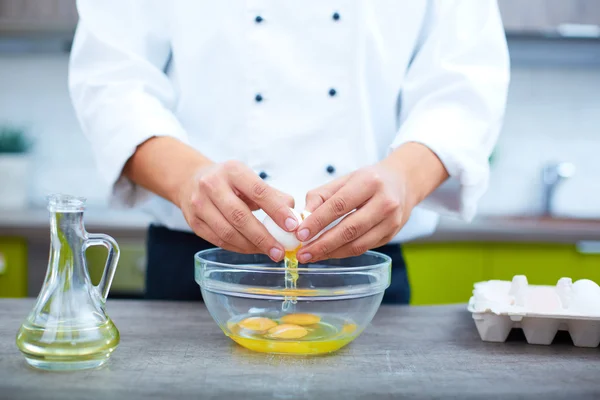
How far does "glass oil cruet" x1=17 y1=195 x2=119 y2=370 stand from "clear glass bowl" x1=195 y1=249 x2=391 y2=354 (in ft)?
0.41

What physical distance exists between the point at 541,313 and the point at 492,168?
1.89 m

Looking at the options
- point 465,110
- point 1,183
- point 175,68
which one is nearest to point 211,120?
point 175,68

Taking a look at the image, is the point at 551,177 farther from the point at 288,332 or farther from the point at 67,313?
the point at 67,313

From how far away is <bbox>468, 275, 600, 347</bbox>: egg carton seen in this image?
0.76 meters

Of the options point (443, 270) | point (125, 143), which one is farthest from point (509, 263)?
point (125, 143)

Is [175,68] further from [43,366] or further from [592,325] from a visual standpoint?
[592,325]

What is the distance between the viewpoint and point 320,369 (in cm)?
67

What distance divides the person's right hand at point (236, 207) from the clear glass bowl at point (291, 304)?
0.04m

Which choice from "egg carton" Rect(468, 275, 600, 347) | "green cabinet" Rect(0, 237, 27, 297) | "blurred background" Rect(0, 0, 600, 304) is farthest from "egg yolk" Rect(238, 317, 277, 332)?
"green cabinet" Rect(0, 237, 27, 297)

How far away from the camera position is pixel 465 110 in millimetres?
1002

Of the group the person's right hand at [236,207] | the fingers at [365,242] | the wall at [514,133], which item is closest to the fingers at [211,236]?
the person's right hand at [236,207]

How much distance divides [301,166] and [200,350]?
428 millimetres

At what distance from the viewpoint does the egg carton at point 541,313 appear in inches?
30.0

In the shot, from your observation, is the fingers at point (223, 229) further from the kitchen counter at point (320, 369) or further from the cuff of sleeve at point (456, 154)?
the cuff of sleeve at point (456, 154)
